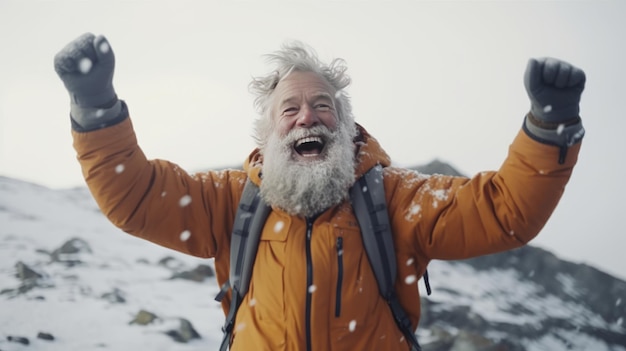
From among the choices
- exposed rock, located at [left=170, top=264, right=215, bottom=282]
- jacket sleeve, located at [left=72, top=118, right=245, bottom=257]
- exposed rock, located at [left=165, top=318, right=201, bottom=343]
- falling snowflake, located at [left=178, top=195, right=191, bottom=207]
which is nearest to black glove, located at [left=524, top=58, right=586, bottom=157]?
jacket sleeve, located at [left=72, top=118, right=245, bottom=257]

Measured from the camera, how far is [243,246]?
280cm

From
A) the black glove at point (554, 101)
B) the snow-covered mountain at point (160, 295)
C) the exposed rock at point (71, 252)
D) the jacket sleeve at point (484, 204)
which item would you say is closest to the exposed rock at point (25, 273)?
the snow-covered mountain at point (160, 295)

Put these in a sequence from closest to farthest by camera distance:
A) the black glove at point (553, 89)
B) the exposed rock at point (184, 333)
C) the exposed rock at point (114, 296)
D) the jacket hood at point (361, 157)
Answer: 1. the black glove at point (553, 89)
2. the jacket hood at point (361, 157)
3. the exposed rock at point (184, 333)
4. the exposed rock at point (114, 296)

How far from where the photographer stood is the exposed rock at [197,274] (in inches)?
421

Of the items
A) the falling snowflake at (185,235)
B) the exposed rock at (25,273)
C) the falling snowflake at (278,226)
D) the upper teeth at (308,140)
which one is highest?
the upper teeth at (308,140)

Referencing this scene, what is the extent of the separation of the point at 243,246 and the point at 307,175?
0.53 meters

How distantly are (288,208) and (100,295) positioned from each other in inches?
287

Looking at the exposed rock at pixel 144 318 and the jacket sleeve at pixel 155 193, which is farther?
the exposed rock at pixel 144 318

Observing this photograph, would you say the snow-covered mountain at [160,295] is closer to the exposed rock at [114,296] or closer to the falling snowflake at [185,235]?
the exposed rock at [114,296]

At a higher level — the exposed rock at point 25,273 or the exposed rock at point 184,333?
the exposed rock at point 25,273

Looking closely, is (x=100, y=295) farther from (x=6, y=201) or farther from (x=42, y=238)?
(x=6, y=201)

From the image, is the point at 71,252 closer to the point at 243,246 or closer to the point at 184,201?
the point at 184,201

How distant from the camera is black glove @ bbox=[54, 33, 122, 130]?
2320mm

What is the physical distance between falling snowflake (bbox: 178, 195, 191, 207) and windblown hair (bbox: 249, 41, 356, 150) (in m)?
0.71
